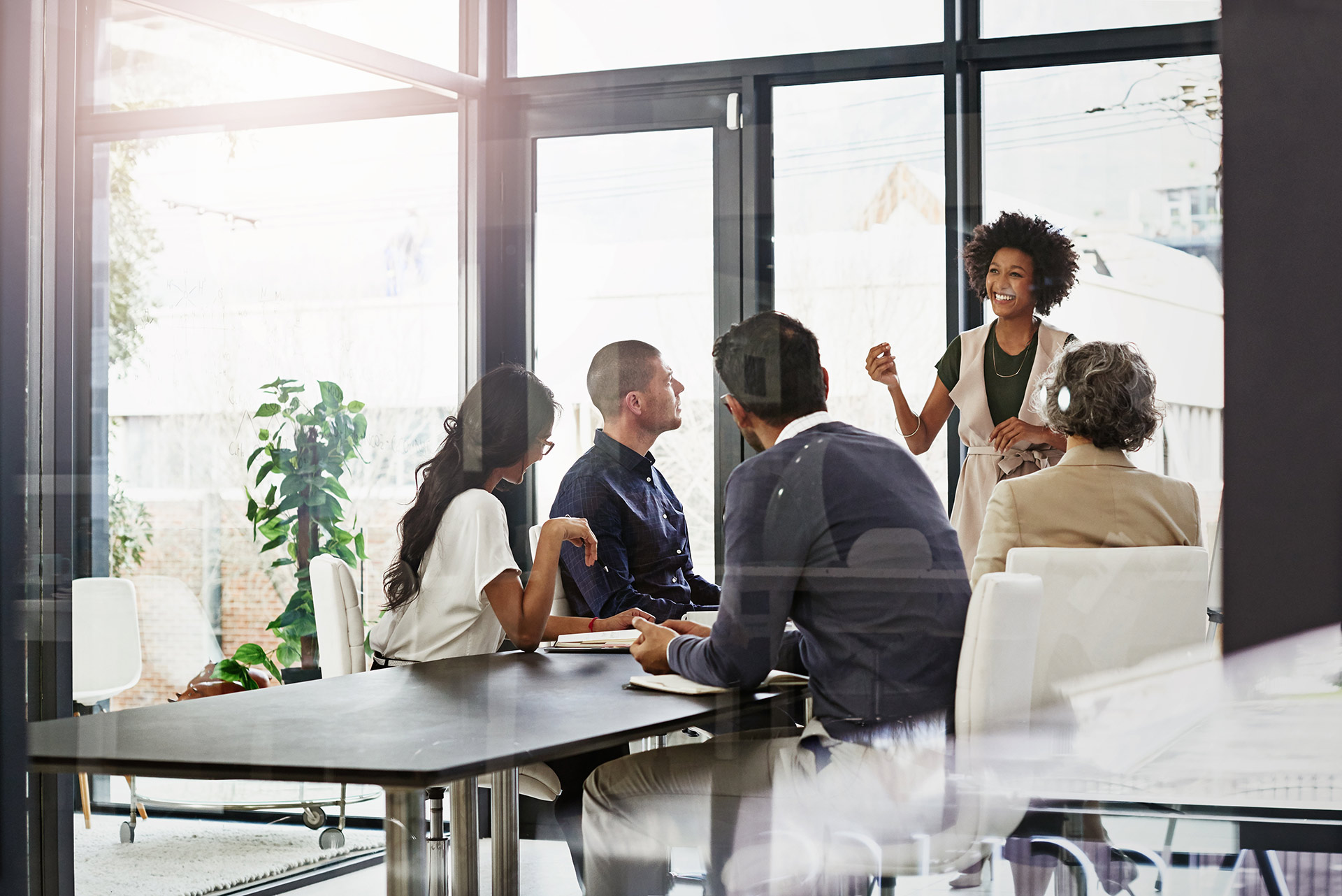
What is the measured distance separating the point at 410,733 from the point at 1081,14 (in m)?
1.82

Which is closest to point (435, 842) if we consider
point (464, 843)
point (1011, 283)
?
point (464, 843)

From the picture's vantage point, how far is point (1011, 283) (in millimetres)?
2316

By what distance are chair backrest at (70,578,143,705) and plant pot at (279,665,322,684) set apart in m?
0.34

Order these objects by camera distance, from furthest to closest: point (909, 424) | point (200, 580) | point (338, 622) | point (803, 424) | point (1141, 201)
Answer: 1. point (200, 580)
2. point (338, 622)
3. point (909, 424)
4. point (1141, 201)
5. point (803, 424)

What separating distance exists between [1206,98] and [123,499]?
2.53 metres

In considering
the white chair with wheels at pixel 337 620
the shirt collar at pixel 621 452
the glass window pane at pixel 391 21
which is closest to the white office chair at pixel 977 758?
the shirt collar at pixel 621 452

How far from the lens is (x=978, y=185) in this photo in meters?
2.35

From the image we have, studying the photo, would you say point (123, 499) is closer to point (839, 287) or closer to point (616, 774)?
point (616, 774)

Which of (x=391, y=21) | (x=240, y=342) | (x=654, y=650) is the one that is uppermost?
(x=391, y=21)

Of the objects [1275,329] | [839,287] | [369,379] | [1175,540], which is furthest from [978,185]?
[369,379]

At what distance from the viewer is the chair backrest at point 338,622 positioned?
2.75 meters

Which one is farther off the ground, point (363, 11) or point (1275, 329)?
point (363, 11)

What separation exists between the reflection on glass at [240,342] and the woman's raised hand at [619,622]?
2.10 ft

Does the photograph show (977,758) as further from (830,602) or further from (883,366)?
(883,366)
